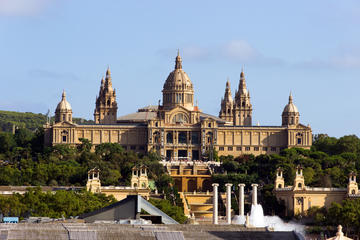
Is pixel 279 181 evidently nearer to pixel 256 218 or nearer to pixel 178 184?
pixel 178 184

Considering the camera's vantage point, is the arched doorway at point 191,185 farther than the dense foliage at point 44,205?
Yes

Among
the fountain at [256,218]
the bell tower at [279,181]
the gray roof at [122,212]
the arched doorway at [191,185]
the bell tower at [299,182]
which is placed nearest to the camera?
the gray roof at [122,212]

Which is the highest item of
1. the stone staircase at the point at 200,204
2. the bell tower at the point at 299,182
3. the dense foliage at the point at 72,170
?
the dense foliage at the point at 72,170

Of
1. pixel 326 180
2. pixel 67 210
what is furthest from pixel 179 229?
pixel 326 180

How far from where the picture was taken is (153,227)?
221 ft

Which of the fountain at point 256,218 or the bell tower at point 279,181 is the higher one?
the bell tower at point 279,181

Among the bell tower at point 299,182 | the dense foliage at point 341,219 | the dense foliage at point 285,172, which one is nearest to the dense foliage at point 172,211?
the dense foliage at point 341,219

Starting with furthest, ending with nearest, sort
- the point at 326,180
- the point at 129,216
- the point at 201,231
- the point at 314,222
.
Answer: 1. the point at 326,180
2. the point at 314,222
3. the point at 129,216
4. the point at 201,231

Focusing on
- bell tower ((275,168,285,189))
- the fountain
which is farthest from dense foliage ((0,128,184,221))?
bell tower ((275,168,285,189))

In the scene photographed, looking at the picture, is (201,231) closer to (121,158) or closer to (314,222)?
(314,222)

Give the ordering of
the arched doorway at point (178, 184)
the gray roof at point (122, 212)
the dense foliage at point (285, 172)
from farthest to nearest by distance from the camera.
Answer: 1. the arched doorway at point (178, 184)
2. the dense foliage at point (285, 172)
3. the gray roof at point (122, 212)

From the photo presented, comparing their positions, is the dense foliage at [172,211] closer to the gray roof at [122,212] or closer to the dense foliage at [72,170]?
the dense foliage at [72,170]

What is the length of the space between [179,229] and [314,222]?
82.6 metres

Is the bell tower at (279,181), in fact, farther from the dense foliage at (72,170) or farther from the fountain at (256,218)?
the dense foliage at (72,170)
